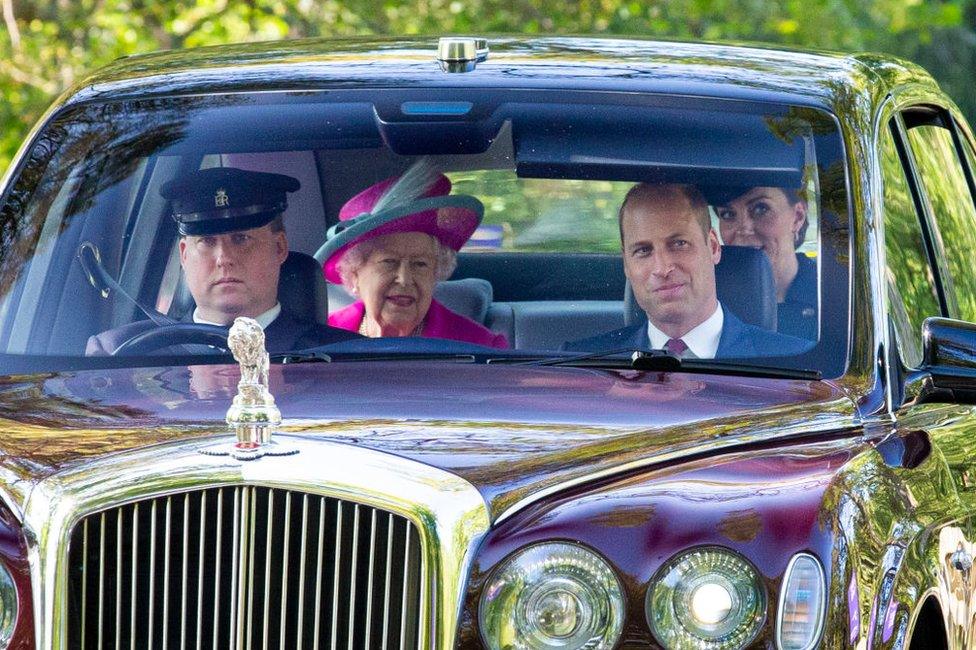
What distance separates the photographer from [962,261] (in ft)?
17.8

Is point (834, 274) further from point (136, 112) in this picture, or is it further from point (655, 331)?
point (136, 112)

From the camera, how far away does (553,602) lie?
323 centimetres

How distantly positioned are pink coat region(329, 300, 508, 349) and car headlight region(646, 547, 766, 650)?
116 centimetres

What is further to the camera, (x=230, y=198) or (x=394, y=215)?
(x=394, y=215)

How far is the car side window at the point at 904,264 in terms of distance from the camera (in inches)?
172

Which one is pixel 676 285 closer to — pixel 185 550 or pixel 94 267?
pixel 94 267

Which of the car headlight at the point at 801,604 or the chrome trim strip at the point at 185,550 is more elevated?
A: the chrome trim strip at the point at 185,550

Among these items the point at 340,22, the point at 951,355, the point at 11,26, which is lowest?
the point at 951,355

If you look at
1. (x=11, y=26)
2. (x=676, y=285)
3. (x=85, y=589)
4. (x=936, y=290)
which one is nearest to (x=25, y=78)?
(x=11, y=26)

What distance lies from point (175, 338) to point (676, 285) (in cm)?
109

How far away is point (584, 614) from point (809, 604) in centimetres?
37

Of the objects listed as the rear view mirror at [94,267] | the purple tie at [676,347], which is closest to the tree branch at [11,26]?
the rear view mirror at [94,267]

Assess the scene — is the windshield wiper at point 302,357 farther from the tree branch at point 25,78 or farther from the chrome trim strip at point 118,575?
the tree branch at point 25,78

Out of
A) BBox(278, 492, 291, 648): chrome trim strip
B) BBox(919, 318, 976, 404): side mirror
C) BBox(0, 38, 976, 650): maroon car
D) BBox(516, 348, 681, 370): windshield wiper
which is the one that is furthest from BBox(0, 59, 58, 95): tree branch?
BBox(278, 492, 291, 648): chrome trim strip
